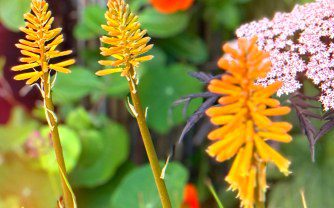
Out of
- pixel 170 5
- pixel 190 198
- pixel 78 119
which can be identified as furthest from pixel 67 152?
pixel 170 5

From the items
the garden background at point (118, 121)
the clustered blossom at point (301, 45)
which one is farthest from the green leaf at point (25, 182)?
the clustered blossom at point (301, 45)

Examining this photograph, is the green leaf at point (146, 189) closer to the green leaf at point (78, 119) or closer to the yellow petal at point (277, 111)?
the green leaf at point (78, 119)

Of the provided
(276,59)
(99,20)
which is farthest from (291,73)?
(99,20)

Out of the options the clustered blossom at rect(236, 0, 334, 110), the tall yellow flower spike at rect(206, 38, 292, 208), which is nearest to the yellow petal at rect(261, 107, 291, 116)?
the tall yellow flower spike at rect(206, 38, 292, 208)

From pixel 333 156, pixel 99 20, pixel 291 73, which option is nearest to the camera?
pixel 291 73

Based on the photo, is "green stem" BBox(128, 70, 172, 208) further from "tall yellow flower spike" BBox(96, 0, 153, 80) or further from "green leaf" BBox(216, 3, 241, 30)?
"green leaf" BBox(216, 3, 241, 30)

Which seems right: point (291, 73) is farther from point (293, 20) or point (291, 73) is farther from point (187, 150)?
point (187, 150)

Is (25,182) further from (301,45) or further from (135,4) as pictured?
(301,45)
